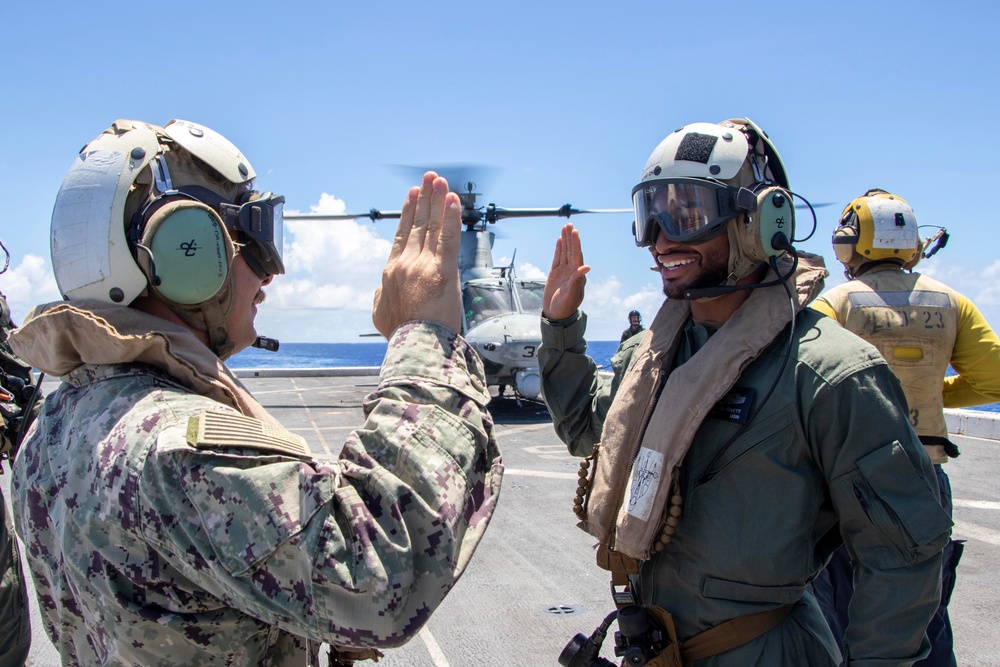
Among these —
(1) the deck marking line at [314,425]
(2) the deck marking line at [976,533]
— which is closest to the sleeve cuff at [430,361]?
(2) the deck marking line at [976,533]

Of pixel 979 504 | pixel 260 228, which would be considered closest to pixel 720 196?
pixel 260 228

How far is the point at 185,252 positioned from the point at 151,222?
0.28 ft

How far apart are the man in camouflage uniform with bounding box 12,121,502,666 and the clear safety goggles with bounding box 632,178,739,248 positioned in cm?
99

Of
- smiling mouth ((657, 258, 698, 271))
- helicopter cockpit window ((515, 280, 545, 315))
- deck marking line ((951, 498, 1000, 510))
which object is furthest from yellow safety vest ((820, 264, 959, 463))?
helicopter cockpit window ((515, 280, 545, 315))

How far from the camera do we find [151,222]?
4.82 ft

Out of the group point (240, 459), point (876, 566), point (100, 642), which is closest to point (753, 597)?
point (876, 566)

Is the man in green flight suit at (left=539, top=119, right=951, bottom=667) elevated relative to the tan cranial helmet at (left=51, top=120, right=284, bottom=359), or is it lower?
lower

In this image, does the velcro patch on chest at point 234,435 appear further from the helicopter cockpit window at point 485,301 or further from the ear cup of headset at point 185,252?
the helicopter cockpit window at point 485,301

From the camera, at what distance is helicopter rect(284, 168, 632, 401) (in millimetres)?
13000

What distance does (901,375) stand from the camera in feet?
10.7

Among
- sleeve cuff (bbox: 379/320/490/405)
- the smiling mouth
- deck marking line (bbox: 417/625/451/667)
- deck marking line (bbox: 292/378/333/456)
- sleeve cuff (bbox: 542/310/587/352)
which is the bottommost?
deck marking line (bbox: 292/378/333/456)

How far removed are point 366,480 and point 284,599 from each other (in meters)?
→ 0.22

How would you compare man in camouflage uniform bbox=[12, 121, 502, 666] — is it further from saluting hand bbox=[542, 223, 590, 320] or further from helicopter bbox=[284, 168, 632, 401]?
helicopter bbox=[284, 168, 632, 401]

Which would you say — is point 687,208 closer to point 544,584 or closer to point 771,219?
point 771,219
